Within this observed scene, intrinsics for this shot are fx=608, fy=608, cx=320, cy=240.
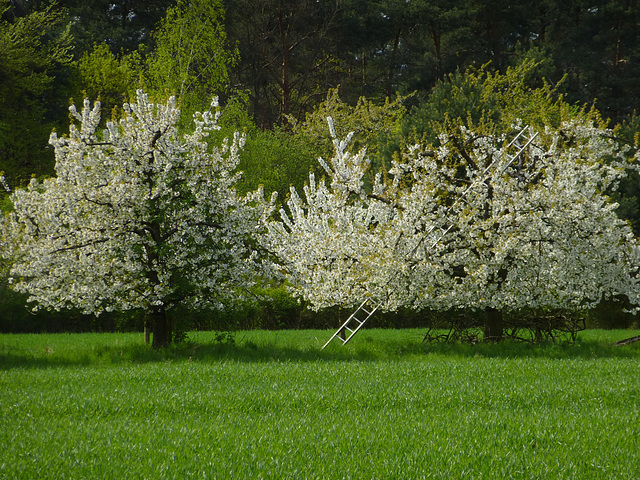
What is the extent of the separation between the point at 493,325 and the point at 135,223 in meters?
9.35

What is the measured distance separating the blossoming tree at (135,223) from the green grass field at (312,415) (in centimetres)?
157

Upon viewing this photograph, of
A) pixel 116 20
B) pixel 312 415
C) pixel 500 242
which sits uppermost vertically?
pixel 116 20

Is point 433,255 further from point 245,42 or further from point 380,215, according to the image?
point 245,42

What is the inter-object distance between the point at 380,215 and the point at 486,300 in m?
3.43

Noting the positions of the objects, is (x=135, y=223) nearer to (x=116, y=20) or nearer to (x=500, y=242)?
(x=500, y=242)

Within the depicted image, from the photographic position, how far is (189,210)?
1358 cm

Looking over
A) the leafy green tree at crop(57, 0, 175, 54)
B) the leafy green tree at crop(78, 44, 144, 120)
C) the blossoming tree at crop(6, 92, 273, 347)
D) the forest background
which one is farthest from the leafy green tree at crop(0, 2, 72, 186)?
the blossoming tree at crop(6, 92, 273, 347)

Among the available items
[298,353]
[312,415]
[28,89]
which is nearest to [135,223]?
[298,353]

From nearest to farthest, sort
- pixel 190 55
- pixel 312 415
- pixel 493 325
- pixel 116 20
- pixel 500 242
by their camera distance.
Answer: pixel 312 415, pixel 500 242, pixel 493 325, pixel 190 55, pixel 116 20

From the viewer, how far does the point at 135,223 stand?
1340 centimetres

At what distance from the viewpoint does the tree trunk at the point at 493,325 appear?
15.8 meters

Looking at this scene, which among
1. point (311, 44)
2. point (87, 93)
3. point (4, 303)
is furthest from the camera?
point (311, 44)

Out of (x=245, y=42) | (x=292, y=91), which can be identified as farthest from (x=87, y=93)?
(x=292, y=91)

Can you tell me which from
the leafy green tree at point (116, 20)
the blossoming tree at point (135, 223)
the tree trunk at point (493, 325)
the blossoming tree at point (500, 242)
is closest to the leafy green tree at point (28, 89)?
the leafy green tree at point (116, 20)
